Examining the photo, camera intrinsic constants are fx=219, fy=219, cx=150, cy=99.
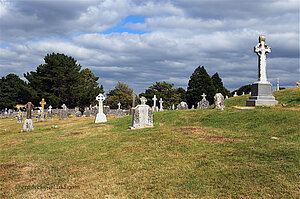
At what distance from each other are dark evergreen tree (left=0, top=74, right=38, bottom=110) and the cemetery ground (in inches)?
1953

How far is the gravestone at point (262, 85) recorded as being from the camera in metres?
18.9

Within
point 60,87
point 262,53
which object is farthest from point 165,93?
point 262,53

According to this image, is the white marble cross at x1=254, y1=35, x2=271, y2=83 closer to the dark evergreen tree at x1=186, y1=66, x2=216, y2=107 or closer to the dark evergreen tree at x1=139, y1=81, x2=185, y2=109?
the dark evergreen tree at x1=186, y1=66, x2=216, y2=107

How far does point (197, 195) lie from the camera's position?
15.2 ft

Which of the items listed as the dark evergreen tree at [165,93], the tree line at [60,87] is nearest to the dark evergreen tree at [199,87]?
the tree line at [60,87]

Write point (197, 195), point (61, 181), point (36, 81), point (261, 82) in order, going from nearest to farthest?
point (197, 195) → point (61, 181) → point (261, 82) → point (36, 81)

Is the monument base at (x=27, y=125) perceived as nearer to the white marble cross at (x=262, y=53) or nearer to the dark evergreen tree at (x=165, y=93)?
the white marble cross at (x=262, y=53)

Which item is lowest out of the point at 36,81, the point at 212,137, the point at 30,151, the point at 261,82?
the point at 30,151

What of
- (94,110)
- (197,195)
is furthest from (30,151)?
(94,110)

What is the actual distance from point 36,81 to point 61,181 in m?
Answer: 57.5

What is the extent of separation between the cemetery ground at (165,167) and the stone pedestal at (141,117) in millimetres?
3688

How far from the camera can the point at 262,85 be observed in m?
19.2

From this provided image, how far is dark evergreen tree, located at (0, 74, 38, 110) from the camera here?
53906 mm

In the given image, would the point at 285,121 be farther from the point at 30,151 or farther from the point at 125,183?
the point at 30,151
